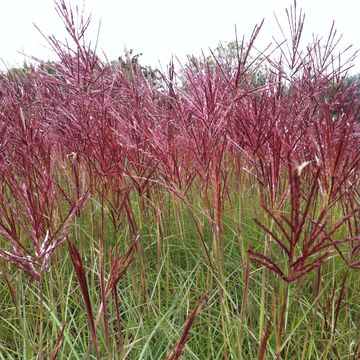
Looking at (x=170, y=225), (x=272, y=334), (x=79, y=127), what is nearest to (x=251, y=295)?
(x=272, y=334)

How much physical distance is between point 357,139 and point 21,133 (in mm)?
1851

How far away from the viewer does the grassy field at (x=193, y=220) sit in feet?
3.80

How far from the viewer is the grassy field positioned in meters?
1.16

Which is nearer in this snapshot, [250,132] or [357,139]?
[250,132]

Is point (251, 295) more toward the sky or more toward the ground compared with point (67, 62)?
more toward the ground

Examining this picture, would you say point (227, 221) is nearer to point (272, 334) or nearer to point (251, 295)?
point (251, 295)

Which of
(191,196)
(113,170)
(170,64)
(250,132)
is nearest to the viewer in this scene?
(250,132)

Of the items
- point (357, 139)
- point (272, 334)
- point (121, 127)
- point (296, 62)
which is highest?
point (296, 62)

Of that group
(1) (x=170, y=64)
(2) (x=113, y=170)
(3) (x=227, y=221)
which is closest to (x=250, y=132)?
(2) (x=113, y=170)

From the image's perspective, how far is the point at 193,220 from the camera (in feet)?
7.61

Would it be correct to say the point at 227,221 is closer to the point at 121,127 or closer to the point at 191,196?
the point at 191,196

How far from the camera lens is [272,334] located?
1864mm

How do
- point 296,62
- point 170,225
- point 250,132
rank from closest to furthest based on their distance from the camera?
1. point 250,132
2. point 296,62
3. point 170,225

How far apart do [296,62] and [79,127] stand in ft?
3.92
